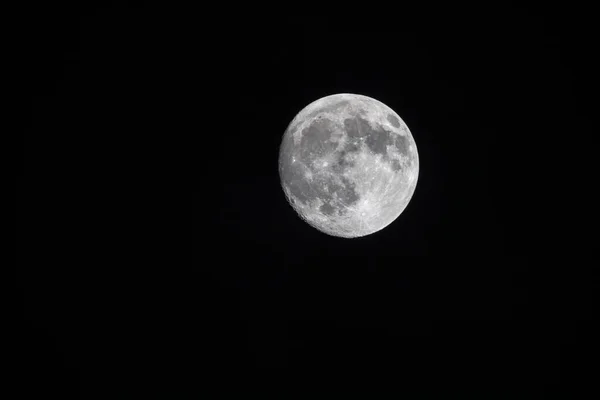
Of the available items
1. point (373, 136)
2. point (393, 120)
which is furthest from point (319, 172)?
point (393, 120)

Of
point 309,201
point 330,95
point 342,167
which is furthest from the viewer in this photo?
point 330,95

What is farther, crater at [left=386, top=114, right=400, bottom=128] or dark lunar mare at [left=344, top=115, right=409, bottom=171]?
crater at [left=386, top=114, right=400, bottom=128]

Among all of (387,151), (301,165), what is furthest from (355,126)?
(301,165)

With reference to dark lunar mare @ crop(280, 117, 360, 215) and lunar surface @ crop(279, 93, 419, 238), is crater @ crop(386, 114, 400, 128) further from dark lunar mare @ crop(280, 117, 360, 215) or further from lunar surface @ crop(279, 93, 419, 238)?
dark lunar mare @ crop(280, 117, 360, 215)

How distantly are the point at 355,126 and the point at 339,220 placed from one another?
1250 millimetres

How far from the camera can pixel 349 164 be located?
16.4ft

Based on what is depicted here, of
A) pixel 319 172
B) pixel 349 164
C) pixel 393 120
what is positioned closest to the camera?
pixel 349 164

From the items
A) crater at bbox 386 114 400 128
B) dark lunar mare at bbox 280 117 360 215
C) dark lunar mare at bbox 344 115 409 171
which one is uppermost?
crater at bbox 386 114 400 128

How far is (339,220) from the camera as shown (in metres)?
5.45

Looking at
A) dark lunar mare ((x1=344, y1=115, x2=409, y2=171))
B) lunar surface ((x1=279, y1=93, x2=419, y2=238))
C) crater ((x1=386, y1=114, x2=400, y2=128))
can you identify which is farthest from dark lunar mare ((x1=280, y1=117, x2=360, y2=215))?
crater ((x1=386, y1=114, x2=400, y2=128))

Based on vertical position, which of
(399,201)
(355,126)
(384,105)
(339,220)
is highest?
(384,105)

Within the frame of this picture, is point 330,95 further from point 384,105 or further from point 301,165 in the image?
point 301,165

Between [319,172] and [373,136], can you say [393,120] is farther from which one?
[319,172]

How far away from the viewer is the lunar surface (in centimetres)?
504
